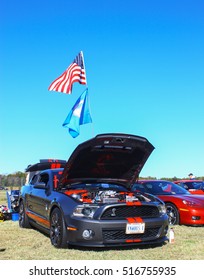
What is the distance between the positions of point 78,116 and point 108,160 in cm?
404

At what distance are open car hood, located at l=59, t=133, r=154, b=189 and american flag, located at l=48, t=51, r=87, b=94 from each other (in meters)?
4.58

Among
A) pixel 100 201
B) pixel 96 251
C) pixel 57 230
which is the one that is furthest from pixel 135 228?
pixel 57 230

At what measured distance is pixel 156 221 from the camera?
660 centimetres

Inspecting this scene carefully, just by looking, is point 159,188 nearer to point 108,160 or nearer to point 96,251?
point 108,160

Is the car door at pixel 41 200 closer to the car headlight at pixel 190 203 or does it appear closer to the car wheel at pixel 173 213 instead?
the car wheel at pixel 173 213

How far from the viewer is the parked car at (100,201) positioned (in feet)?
20.5

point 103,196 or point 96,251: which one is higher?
point 103,196

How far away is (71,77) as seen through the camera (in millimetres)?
12305

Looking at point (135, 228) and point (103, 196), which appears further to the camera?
point (103, 196)

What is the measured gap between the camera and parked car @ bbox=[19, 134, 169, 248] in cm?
625
